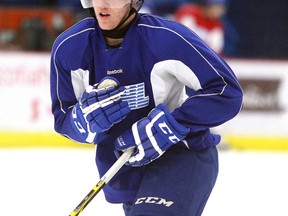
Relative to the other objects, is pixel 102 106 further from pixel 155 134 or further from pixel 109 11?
pixel 109 11

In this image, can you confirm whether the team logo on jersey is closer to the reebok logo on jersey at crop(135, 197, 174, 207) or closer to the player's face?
the player's face

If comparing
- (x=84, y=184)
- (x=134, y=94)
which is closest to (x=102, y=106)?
(x=134, y=94)

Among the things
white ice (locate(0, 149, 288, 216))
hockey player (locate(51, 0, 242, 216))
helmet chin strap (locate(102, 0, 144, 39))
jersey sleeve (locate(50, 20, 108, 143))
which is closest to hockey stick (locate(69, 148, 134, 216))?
hockey player (locate(51, 0, 242, 216))

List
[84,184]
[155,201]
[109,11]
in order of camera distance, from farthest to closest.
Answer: [84,184], [109,11], [155,201]

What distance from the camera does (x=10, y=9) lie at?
6891 mm

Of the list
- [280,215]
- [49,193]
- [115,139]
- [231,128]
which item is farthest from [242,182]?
[115,139]

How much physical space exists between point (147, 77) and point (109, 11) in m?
0.25

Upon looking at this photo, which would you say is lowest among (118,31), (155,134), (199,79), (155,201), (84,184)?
(84,184)

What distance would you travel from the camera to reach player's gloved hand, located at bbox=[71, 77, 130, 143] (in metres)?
2.39

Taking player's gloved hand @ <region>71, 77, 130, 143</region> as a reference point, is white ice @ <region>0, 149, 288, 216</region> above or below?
below

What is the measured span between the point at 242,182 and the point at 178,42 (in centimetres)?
242

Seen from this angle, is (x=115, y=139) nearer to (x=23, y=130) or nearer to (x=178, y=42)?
(x=178, y=42)

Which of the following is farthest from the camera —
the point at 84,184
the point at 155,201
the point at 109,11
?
the point at 84,184

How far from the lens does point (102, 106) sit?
2.40 meters
